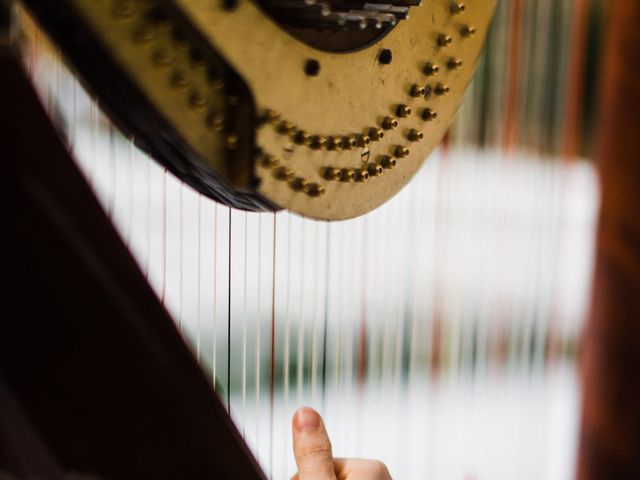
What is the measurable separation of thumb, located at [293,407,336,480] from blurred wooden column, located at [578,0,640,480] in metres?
1.60

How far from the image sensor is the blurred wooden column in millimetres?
2314

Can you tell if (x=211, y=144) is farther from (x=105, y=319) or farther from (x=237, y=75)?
(x=105, y=319)

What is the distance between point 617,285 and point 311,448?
162cm

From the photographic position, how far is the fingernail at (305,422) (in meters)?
1.02

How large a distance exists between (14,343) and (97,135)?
16.0 inches

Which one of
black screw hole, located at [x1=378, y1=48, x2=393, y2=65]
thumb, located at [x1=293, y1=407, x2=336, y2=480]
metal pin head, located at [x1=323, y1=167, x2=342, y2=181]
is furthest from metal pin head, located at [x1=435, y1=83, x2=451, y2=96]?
thumb, located at [x1=293, y1=407, x2=336, y2=480]

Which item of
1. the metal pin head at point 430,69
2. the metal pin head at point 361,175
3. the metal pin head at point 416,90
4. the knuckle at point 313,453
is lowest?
the knuckle at point 313,453

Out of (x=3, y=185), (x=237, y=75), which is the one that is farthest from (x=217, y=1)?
(x=3, y=185)

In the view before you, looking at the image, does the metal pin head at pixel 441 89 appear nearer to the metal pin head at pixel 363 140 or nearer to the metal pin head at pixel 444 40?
the metal pin head at pixel 444 40

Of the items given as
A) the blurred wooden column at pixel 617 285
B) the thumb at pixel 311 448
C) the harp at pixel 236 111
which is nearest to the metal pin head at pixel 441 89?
the harp at pixel 236 111

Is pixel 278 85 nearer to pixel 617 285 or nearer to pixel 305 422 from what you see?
pixel 305 422

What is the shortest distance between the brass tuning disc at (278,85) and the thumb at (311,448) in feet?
0.85

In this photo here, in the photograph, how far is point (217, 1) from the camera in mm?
733

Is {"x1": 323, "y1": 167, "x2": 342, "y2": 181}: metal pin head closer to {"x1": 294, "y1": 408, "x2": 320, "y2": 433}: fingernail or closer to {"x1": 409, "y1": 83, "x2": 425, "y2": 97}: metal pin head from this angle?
{"x1": 409, "y1": 83, "x2": 425, "y2": 97}: metal pin head
